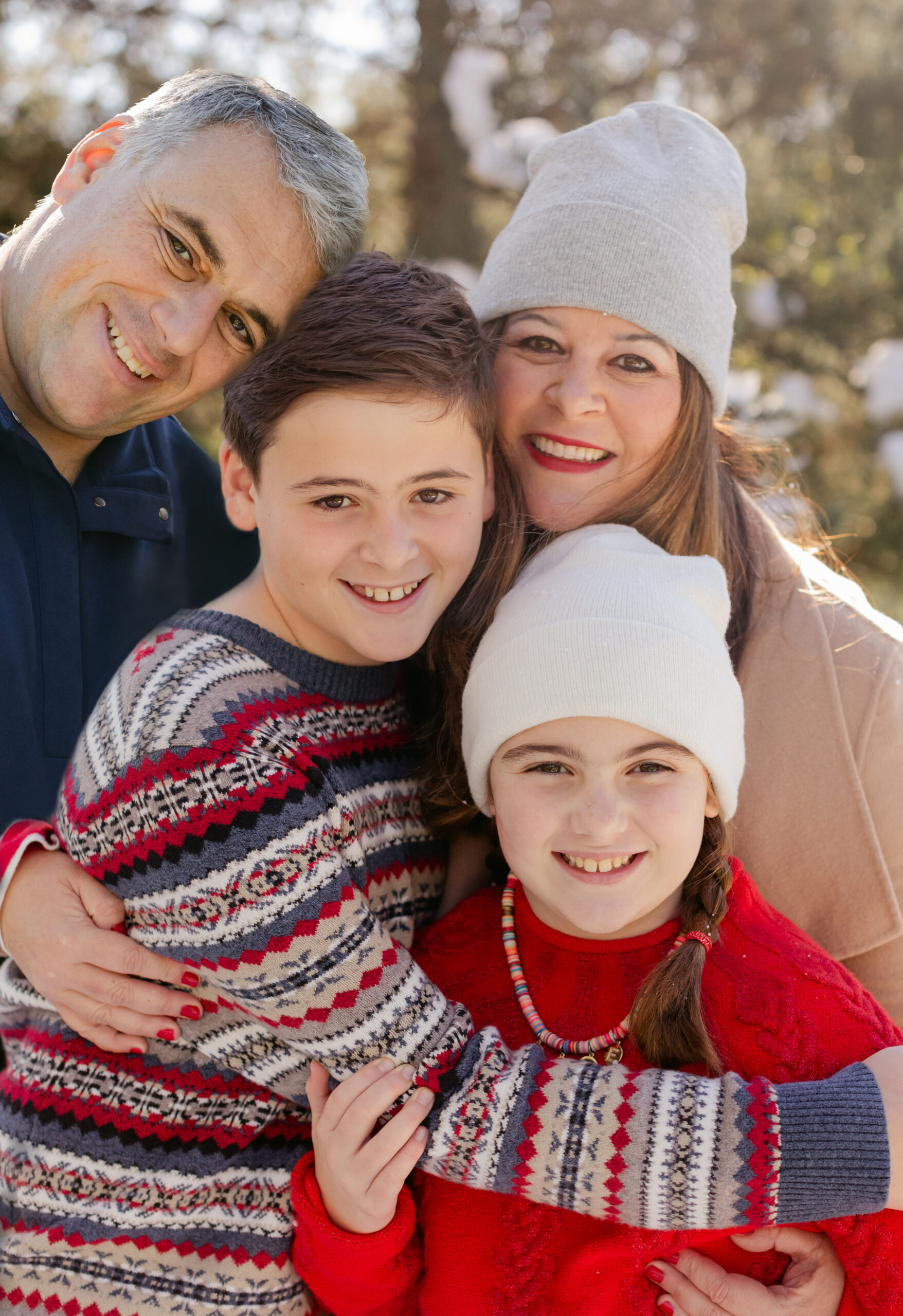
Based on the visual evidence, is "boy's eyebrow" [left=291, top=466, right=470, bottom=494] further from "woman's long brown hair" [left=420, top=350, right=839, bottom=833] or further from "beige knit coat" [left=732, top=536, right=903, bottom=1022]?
"beige knit coat" [left=732, top=536, right=903, bottom=1022]

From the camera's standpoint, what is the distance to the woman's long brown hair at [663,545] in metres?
2.18

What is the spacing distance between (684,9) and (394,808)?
4.88 metres

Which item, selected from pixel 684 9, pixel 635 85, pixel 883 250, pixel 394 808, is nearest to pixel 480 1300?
pixel 394 808

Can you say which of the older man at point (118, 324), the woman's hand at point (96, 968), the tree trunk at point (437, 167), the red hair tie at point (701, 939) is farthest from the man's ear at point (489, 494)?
the tree trunk at point (437, 167)

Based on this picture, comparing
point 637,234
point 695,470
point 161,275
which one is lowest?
point 695,470

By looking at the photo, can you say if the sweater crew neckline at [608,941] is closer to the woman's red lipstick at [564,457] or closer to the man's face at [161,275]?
the woman's red lipstick at [564,457]

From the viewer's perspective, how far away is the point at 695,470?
2.39 meters

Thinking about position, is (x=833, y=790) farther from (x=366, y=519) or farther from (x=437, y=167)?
(x=437, y=167)

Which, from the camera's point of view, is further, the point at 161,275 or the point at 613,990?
the point at 161,275

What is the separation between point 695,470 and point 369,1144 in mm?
1521

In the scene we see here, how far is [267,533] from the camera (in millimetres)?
2012

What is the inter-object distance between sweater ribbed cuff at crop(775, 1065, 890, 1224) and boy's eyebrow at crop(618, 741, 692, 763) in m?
0.56

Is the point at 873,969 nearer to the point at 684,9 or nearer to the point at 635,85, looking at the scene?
the point at 635,85

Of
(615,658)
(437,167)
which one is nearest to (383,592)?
(615,658)
